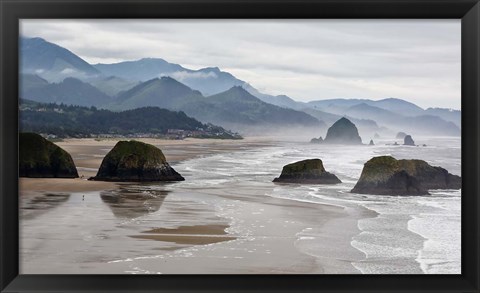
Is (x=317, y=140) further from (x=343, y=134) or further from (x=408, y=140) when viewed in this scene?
(x=408, y=140)

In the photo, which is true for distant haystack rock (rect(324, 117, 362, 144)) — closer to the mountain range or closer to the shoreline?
the mountain range

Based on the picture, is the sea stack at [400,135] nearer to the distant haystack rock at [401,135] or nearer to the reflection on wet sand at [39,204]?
the distant haystack rock at [401,135]

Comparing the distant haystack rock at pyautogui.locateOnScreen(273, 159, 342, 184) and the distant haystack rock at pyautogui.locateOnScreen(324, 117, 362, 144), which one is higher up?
the distant haystack rock at pyautogui.locateOnScreen(324, 117, 362, 144)

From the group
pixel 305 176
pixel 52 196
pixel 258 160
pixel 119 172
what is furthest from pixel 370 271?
pixel 52 196

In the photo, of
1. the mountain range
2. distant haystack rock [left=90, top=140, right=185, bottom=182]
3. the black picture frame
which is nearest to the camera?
the black picture frame

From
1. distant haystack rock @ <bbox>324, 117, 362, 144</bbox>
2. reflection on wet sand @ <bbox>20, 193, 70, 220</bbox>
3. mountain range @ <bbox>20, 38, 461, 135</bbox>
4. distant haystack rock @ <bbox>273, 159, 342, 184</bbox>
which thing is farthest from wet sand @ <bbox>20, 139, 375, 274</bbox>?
distant haystack rock @ <bbox>324, 117, 362, 144</bbox>

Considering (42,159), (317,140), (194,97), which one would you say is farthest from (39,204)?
(317,140)

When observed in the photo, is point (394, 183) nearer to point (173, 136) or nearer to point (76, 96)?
point (173, 136)

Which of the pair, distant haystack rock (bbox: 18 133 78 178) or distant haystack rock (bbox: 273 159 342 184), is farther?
distant haystack rock (bbox: 273 159 342 184)
